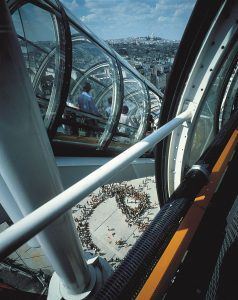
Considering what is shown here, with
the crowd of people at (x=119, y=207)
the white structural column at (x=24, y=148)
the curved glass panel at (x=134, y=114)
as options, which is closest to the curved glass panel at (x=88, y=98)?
the curved glass panel at (x=134, y=114)

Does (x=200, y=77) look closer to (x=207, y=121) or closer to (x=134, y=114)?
(x=207, y=121)

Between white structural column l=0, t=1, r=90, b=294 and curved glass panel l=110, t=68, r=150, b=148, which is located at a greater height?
white structural column l=0, t=1, r=90, b=294

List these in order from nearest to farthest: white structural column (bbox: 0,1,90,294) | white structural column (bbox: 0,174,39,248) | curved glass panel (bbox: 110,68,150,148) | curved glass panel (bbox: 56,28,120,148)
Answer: white structural column (bbox: 0,1,90,294) → white structural column (bbox: 0,174,39,248) → curved glass panel (bbox: 56,28,120,148) → curved glass panel (bbox: 110,68,150,148)

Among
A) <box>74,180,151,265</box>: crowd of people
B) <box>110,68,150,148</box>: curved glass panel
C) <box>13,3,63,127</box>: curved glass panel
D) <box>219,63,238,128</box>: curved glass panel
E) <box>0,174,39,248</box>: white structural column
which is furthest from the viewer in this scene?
<box>110,68,150,148</box>: curved glass panel

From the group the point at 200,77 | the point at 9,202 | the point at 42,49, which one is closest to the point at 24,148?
the point at 9,202

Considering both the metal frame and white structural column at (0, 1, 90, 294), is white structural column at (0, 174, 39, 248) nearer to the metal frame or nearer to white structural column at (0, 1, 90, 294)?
white structural column at (0, 1, 90, 294)

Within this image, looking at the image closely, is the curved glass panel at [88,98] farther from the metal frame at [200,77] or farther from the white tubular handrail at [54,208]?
the white tubular handrail at [54,208]

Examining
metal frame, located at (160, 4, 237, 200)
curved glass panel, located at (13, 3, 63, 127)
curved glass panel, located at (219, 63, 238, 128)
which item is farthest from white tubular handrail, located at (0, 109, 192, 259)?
curved glass panel, located at (219, 63, 238, 128)
